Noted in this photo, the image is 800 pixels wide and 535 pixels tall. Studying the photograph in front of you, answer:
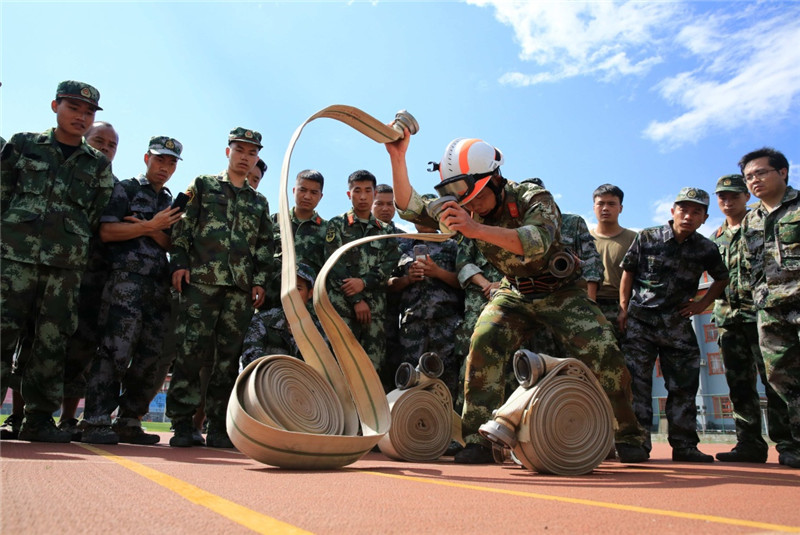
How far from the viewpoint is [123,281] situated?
198 inches

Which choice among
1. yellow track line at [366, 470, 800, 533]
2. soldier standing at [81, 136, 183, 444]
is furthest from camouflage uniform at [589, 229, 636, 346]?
soldier standing at [81, 136, 183, 444]

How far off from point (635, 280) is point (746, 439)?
61.4 inches

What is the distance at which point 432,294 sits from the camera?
597 centimetres

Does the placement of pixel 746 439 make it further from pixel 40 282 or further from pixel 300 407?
pixel 40 282

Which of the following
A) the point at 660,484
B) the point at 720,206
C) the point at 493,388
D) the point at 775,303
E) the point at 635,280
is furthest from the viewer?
the point at 720,206

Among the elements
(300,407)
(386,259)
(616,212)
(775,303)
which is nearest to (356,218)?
(386,259)

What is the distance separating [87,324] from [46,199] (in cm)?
122

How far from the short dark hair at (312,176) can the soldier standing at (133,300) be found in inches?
50.9

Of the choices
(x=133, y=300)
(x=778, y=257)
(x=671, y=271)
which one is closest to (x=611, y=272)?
(x=671, y=271)

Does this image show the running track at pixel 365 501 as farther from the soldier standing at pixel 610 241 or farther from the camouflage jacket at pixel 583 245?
the soldier standing at pixel 610 241

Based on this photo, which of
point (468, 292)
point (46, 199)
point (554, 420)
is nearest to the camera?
point (554, 420)

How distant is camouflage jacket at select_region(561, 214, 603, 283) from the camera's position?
17.9 ft

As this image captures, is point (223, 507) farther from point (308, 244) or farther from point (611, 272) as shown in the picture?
point (611, 272)

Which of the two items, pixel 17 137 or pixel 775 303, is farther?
pixel 17 137
